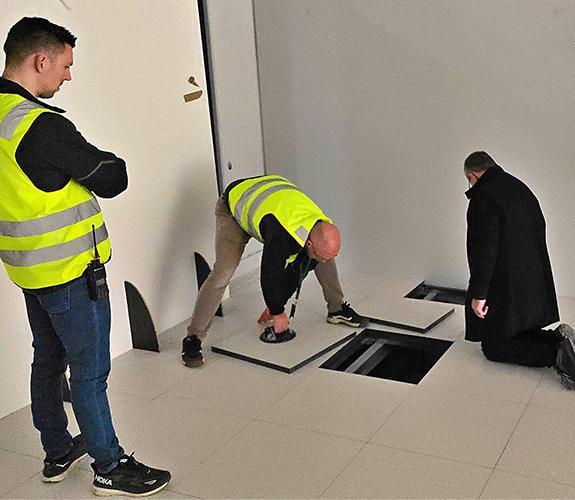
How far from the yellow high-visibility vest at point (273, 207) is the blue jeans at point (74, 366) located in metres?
1.14

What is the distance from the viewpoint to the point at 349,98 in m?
4.44

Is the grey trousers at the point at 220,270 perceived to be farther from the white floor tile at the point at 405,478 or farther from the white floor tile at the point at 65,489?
the white floor tile at the point at 405,478

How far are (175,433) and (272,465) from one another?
0.44 m

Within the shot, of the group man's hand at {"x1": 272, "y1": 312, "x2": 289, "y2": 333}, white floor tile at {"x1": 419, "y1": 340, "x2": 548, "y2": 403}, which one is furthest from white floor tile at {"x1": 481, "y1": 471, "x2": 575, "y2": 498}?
man's hand at {"x1": 272, "y1": 312, "x2": 289, "y2": 333}

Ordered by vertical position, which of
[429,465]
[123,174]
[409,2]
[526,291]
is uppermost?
[409,2]

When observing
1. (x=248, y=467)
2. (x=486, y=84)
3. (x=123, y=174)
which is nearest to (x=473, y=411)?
(x=248, y=467)

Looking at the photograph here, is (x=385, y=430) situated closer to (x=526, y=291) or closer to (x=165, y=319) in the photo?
(x=526, y=291)

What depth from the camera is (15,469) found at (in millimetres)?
2652

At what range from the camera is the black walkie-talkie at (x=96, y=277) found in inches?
89.0

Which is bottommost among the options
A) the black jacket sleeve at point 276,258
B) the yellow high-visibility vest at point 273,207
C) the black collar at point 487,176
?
the black jacket sleeve at point 276,258

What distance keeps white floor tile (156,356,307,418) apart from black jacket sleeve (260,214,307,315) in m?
0.34

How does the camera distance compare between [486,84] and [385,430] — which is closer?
[385,430]

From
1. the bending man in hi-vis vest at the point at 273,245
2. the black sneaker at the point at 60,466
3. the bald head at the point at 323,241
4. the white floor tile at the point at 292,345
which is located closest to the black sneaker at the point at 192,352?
the bending man in hi-vis vest at the point at 273,245

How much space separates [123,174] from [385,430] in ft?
4.26
